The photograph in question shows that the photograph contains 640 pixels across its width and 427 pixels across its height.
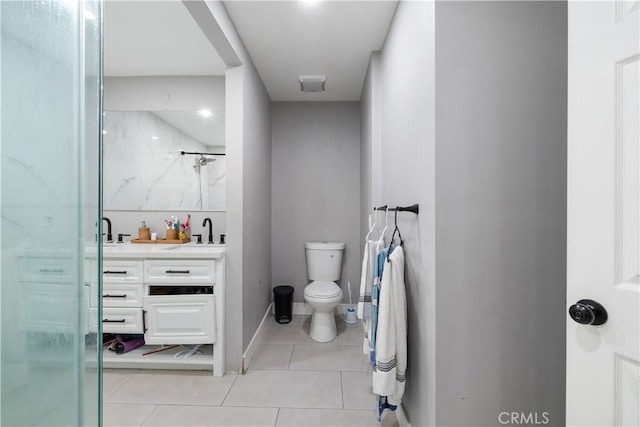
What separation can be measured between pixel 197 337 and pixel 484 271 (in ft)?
6.06

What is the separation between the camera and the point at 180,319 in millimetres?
2002

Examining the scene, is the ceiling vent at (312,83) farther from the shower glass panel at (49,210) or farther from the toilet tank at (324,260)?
the shower glass panel at (49,210)

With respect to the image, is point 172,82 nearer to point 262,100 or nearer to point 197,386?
point 262,100

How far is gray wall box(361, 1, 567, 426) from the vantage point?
109cm

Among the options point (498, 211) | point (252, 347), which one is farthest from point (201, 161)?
point (498, 211)

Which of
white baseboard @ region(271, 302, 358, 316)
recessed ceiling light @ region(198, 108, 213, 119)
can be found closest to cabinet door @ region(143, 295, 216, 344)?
white baseboard @ region(271, 302, 358, 316)

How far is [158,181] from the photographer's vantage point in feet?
8.80

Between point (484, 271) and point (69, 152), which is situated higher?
point (69, 152)

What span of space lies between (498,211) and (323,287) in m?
1.81

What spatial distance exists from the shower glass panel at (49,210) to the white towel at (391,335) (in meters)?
1.06

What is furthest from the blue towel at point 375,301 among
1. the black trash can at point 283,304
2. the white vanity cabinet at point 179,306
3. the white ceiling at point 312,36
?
the black trash can at point 283,304

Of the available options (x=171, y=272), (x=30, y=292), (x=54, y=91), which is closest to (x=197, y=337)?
(x=171, y=272)

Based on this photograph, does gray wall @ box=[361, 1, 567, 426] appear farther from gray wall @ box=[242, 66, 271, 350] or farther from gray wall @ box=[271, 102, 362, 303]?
gray wall @ box=[271, 102, 362, 303]

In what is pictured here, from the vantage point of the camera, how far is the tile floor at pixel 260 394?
1610mm
